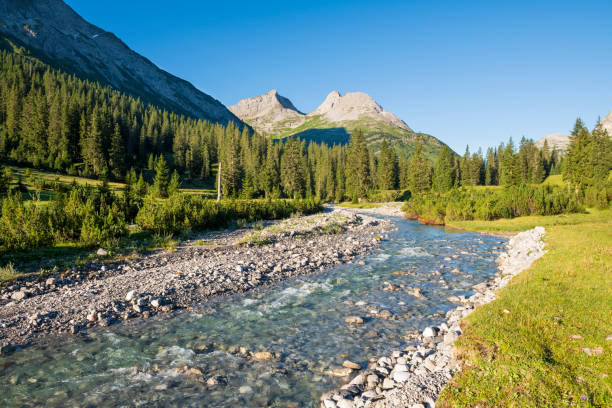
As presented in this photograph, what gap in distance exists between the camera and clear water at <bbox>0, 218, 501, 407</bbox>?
6.76m

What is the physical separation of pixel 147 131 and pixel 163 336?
4910 inches

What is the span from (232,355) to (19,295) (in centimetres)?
960

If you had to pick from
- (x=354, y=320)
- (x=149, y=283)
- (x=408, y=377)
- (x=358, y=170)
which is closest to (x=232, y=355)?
(x=354, y=320)

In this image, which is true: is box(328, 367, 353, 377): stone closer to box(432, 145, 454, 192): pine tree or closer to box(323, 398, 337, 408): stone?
box(323, 398, 337, 408): stone

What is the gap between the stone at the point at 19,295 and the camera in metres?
11.5

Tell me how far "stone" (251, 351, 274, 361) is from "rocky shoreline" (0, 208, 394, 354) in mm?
4620

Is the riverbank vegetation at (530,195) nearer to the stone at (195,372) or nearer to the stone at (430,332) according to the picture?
the stone at (430,332)

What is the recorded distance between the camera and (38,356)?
8094mm

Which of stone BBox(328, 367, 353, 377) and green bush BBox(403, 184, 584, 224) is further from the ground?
green bush BBox(403, 184, 584, 224)

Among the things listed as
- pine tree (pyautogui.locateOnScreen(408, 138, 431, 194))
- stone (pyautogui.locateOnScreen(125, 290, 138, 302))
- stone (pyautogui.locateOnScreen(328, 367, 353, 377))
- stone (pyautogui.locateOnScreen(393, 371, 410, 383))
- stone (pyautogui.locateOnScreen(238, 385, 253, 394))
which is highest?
pine tree (pyautogui.locateOnScreen(408, 138, 431, 194))

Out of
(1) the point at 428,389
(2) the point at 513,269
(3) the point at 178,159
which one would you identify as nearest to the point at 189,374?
(1) the point at 428,389

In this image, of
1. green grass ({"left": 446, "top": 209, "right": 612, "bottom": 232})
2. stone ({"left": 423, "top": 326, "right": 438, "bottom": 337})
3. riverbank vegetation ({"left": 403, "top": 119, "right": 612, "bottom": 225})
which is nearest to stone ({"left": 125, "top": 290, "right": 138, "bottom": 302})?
stone ({"left": 423, "top": 326, "right": 438, "bottom": 337})

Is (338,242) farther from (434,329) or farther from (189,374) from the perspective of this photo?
(189,374)

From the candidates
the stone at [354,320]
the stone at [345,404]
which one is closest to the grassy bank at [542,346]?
the stone at [345,404]
